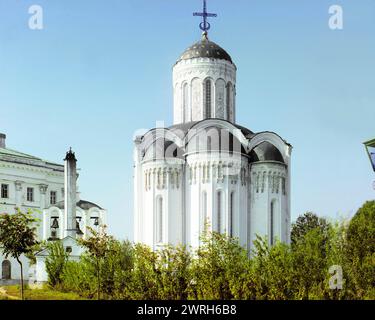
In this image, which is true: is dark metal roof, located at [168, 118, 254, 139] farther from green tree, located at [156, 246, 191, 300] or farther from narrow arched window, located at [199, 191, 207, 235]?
green tree, located at [156, 246, 191, 300]

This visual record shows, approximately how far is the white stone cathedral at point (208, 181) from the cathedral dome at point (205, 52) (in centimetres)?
114

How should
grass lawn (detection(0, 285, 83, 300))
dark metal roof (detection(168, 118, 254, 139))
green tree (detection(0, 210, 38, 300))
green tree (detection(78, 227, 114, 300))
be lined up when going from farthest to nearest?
dark metal roof (detection(168, 118, 254, 139)) → grass lawn (detection(0, 285, 83, 300)) → green tree (detection(0, 210, 38, 300)) → green tree (detection(78, 227, 114, 300))

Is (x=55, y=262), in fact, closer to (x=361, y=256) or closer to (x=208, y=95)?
(x=208, y=95)

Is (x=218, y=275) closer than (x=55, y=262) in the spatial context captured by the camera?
Yes

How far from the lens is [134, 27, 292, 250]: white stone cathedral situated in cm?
2991

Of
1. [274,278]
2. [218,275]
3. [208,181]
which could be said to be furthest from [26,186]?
[274,278]

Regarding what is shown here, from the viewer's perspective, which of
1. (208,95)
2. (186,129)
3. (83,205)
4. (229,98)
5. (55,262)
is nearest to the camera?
(55,262)

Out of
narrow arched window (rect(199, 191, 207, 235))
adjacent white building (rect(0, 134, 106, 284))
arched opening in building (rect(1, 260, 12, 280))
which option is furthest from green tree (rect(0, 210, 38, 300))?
arched opening in building (rect(1, 260, 12, 280))

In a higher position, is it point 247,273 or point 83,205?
point 83,205

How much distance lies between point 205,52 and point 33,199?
13.2 m

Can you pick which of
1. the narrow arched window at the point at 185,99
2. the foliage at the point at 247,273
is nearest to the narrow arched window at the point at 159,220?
the narrow arched window at the point at 185,99

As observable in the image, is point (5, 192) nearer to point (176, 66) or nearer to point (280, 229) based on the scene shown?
point (176, 66)

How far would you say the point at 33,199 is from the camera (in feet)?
126

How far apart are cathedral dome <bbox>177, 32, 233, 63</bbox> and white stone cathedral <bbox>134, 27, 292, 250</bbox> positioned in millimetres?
1144
